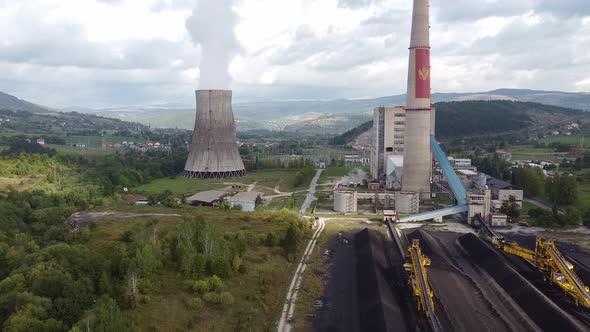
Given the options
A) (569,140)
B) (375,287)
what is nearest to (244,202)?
Answer: (375,287)

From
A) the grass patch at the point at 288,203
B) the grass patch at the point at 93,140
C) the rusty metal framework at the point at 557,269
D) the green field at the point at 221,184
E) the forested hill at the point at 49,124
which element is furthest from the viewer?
the forested hill at the point at 49,124

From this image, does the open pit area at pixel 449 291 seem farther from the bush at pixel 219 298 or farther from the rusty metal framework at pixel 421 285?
the bush at pixel 219 298

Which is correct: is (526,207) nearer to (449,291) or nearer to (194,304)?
(449,291)

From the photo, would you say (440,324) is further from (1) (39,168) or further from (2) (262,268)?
(1) (39,168)

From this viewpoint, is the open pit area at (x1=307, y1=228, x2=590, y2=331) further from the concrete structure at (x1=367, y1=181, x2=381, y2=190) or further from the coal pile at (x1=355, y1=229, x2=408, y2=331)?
the concrete structure at (x1=367, y1=181, x2=381, y2=190)

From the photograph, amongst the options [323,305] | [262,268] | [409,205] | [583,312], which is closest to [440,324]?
[323,305]

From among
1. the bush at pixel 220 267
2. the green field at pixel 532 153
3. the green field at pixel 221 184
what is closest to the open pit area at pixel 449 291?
the bush at pixel 220 267
